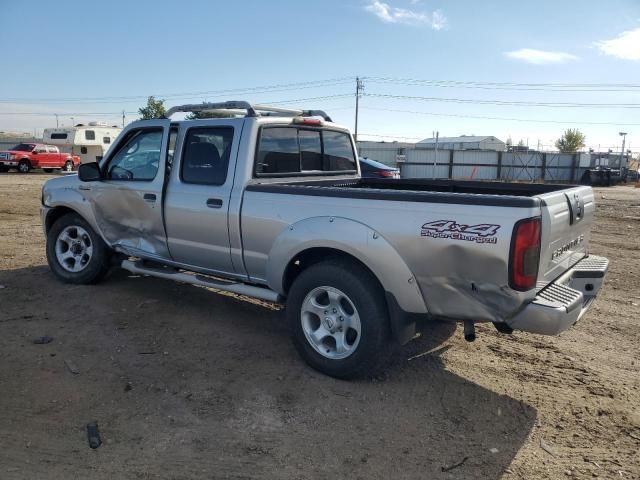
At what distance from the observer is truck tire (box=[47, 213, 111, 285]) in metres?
5.84

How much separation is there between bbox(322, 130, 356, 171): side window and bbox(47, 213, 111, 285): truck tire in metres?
2.69

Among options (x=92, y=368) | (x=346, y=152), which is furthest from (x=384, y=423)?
(x=346, y=152)

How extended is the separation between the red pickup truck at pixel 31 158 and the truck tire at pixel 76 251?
92.2 ft

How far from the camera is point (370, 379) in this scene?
3.90 meters

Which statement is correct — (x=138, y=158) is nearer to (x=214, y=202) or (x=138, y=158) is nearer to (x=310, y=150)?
(x=214, y=202)

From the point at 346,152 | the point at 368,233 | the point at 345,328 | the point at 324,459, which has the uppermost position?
the point at 346,152

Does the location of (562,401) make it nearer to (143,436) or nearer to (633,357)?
(633,357)

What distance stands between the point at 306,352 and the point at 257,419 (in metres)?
0.77

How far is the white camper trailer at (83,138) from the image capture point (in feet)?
120

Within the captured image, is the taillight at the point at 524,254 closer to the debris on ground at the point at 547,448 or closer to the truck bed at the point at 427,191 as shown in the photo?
the truck bed at the point at 427,191

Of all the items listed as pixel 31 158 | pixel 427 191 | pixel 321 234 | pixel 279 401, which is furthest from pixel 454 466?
pixel 31 158

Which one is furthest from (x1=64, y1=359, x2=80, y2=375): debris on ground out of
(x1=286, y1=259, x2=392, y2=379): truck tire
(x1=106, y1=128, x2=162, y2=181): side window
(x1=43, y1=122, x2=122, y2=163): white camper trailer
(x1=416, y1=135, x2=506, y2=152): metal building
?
(x1=416, y1=135, x2=506, y2=152): metal building

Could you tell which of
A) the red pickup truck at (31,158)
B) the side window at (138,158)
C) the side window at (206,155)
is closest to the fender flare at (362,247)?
the side window at (206,155)

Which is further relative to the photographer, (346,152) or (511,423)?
(346,152)
